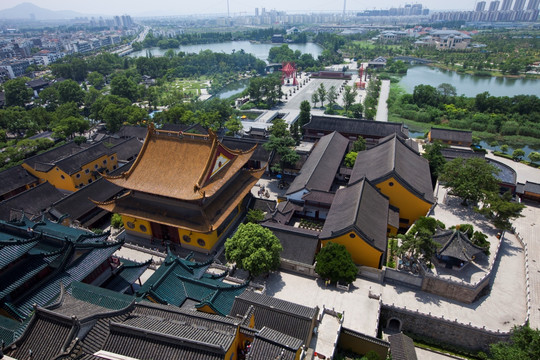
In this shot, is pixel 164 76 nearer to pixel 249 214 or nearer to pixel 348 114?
pixel 348 114

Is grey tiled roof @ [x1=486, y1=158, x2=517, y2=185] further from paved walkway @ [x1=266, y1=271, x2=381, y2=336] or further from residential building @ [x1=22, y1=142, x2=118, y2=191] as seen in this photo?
residential building @ [x1=22, y1=142, x2=118, y2=191]

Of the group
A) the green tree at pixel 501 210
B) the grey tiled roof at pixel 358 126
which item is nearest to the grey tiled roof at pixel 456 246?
the green tree at pixel 501 210

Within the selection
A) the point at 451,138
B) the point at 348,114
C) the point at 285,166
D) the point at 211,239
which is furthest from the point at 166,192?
the point at 348,114

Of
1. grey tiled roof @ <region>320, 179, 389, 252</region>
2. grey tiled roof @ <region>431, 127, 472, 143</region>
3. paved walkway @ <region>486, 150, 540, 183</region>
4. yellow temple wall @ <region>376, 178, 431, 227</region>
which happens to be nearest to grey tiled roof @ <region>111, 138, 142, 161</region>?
grey tiled roof @ <region>320, 179, 389, 252</region>

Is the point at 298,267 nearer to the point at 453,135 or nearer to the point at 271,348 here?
the point at 271,348

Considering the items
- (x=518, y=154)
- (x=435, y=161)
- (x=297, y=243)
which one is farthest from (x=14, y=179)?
(x=518, y=154)

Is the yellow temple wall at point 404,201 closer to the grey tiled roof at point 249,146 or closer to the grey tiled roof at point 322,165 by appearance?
the grey tiled roof at point 322,165
